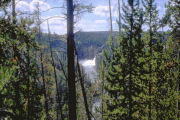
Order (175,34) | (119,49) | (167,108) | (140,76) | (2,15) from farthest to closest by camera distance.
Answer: (175,34)
(119,49)
(140,76)
(167,108)
(2,15)

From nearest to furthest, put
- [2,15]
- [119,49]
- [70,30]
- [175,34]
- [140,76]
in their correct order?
1. [70,30]
2. [2,15]
3. [140,76]
4. [119,49]
5. [175,34]

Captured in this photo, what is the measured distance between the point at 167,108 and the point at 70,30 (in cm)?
834

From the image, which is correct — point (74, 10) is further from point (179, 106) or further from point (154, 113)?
point (179, 106)

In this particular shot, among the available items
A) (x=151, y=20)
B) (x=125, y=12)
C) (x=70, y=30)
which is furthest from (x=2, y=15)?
(x=151, y=20)

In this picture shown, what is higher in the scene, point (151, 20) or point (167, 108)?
point (151, 20)

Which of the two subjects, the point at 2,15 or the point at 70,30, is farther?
the point at 2,15

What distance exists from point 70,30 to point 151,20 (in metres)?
8.72

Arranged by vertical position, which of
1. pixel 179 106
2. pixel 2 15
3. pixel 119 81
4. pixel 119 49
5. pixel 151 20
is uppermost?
pixel 151 20

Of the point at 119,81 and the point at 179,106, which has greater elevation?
the point at 119,81

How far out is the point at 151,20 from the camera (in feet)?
38.8

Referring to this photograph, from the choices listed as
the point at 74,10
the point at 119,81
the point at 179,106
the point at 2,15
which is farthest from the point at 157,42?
the point at 2,15

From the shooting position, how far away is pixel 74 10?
5020 mm

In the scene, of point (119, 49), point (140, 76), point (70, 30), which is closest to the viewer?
point (70, 30)

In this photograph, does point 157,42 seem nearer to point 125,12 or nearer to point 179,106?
point 125,12
